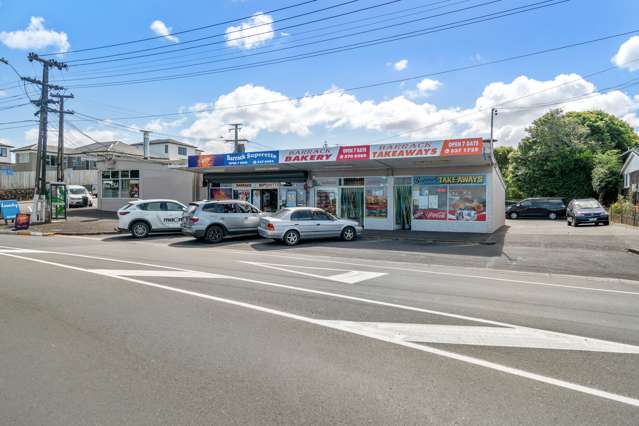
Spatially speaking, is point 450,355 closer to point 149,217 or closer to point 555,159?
point 149,217

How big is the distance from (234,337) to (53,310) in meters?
3.02

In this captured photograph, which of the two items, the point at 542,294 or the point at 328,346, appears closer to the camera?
the point at 328,346

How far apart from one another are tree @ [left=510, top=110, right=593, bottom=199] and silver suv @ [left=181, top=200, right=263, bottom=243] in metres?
33.6

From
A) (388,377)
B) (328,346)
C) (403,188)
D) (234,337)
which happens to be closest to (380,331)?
(328,346)

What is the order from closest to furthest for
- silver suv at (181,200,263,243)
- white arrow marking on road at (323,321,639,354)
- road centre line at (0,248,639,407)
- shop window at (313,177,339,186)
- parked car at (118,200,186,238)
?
road centre line at (0,248,639,407)
white arrow marking on road at (323,321,639,354)
silver suv at (181,200,263,243)
parked car at (118,200,186,238)
shop window at (313,177,339,186)

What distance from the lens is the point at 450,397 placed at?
11.3ft

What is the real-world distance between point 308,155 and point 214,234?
6232mm

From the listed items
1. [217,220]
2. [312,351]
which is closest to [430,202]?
[217,220]

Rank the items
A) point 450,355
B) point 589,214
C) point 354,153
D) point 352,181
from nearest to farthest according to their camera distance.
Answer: point 450,355 → point 354,153 → point 352,181 → point 589,214

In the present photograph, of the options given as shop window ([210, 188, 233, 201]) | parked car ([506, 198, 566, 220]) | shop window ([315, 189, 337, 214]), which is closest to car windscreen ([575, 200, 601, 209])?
parked car ([506, 198, 566, 220])

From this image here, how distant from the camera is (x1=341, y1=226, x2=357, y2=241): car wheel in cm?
1728

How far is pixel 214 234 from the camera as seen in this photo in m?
16.8

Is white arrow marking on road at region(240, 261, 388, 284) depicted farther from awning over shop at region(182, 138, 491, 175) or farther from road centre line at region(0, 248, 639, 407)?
awning over shop at region(182, 138, 491, 175)

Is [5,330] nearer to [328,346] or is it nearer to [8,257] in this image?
[328,346]
